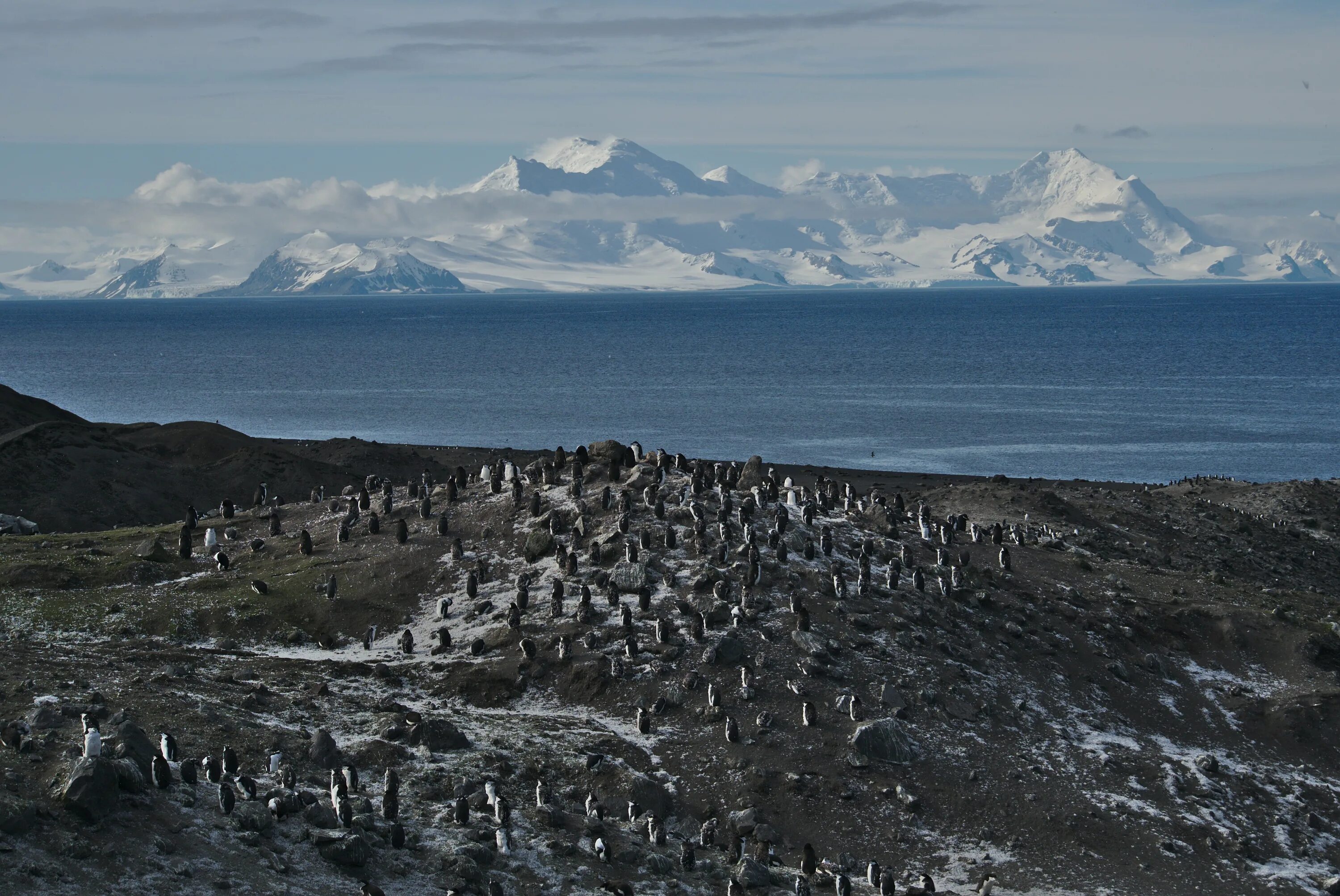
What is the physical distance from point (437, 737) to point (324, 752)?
101 inches

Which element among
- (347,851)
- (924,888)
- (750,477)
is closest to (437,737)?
(347,851)

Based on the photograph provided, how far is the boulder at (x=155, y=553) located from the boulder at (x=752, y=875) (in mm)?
24176

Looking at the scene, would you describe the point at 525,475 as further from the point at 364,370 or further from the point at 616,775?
the point at 364,370

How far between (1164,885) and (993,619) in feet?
36.5

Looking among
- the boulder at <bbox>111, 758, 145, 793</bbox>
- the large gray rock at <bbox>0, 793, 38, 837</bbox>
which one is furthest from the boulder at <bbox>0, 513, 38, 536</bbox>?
the large gray rock at <bbox>0, 793, 38, 837</bbox>

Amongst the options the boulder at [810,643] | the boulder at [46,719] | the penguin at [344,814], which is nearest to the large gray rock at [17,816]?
the boulder at [46,719]

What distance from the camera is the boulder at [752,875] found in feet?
90.8

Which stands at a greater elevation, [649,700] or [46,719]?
[46,719]

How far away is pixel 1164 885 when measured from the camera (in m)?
29.4

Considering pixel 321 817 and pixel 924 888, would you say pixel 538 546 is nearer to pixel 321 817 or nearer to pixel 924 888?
pixel 321 817

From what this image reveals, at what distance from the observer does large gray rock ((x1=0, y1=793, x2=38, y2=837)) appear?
24.1 metres

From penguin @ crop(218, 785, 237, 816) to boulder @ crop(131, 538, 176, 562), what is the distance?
763 inches

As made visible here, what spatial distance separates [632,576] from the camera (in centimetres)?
3912

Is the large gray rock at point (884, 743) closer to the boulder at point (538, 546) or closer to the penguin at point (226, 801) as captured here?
the boulder at point (538, 546)
